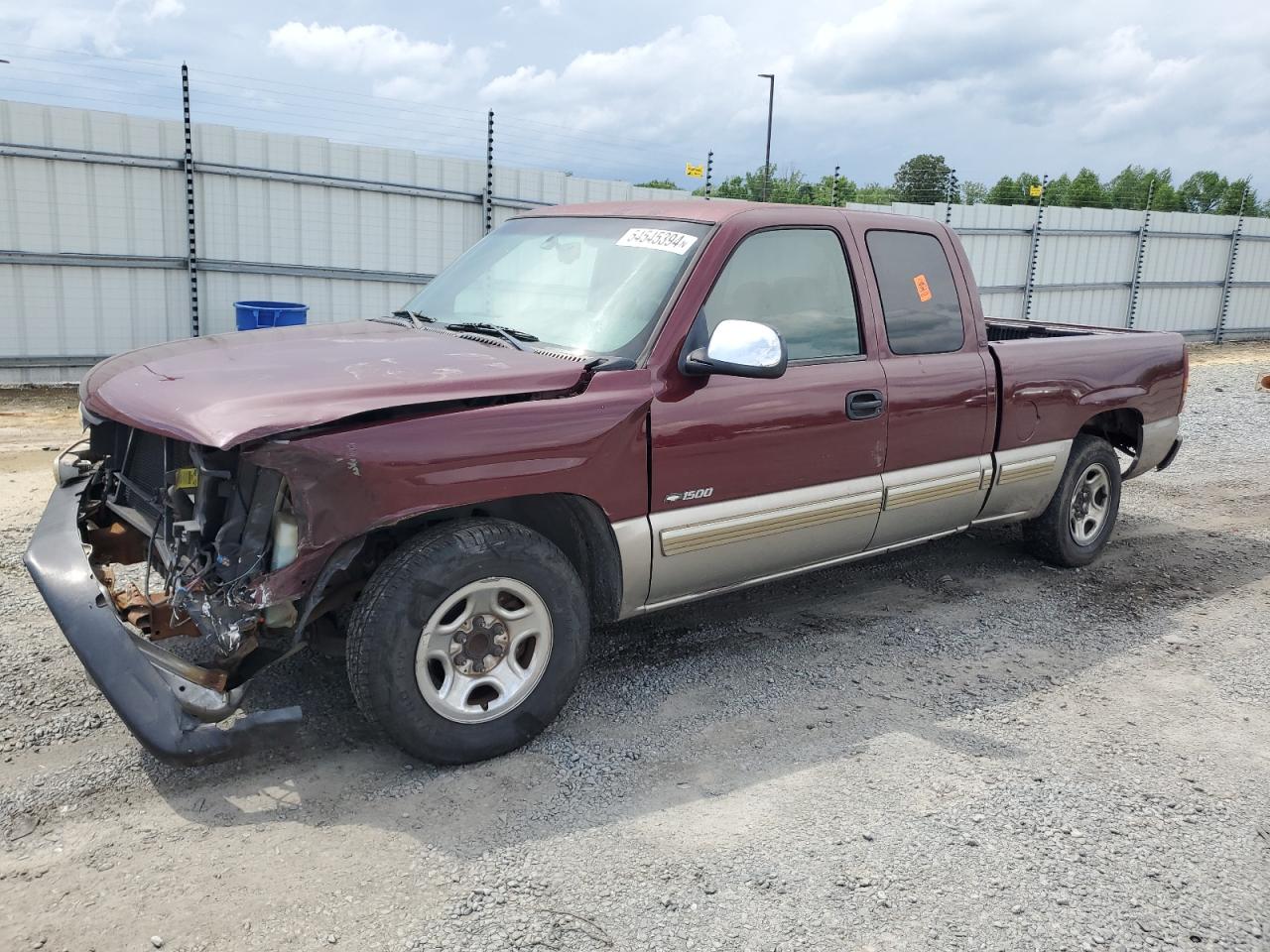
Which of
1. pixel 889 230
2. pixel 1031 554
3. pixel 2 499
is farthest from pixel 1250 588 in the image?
pixel 2 499

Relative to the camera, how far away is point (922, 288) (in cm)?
495

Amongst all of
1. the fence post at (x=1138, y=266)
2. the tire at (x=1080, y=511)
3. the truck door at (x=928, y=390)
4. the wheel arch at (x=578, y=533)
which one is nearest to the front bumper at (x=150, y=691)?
the wheel arch at (x=578, y=533)

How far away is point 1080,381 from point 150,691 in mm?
4767

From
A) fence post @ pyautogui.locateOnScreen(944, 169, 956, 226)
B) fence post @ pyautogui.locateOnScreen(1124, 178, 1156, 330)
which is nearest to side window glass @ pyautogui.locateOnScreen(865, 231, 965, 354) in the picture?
fence post @ pyautogui.locateOnScreen(944, 169, 956, 226)

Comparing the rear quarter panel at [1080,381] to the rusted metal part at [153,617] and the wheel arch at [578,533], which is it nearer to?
the wheel arch at [578,533]

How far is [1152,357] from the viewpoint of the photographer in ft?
20.1

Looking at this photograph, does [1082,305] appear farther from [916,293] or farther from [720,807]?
[720,807]

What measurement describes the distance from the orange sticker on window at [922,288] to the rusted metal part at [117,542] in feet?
11.6

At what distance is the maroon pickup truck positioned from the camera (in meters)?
3.19

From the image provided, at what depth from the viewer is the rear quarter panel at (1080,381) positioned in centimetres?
527

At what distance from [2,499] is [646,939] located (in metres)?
5.54

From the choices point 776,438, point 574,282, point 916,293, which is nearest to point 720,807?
point 776,438

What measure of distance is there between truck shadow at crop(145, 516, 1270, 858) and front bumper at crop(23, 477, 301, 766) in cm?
28

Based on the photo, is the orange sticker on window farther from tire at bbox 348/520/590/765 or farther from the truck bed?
tire at bbox 348/520/590/765
